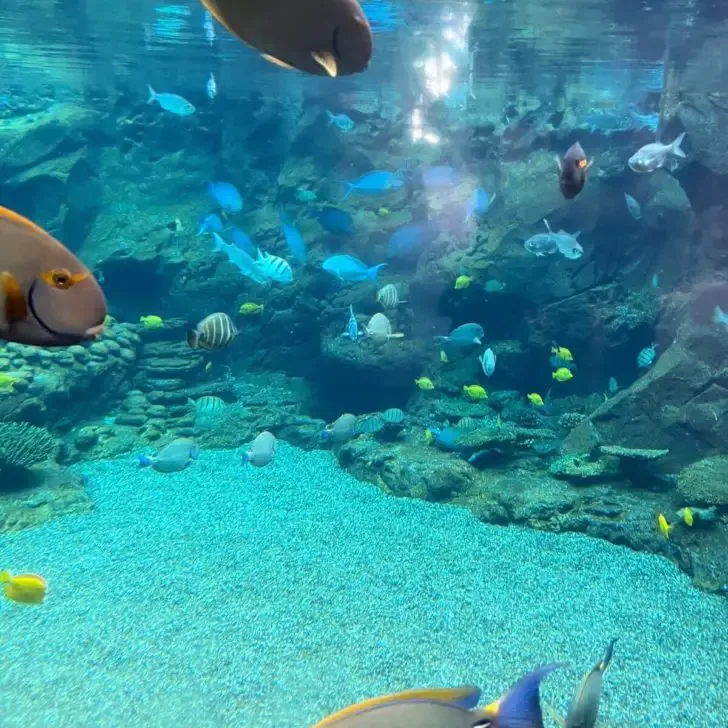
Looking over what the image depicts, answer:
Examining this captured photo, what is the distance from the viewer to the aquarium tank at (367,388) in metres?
4.28

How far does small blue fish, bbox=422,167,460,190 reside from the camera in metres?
14.5

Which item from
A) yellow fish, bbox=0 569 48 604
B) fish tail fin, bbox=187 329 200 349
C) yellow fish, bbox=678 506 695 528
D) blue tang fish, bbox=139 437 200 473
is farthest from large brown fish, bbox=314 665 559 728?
blue tang fish, bbox=139 437 200 473

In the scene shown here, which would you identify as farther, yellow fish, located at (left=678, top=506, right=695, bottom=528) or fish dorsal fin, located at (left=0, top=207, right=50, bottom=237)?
yellow fish, located at (left=678, top=506, right=695, bottom=528)

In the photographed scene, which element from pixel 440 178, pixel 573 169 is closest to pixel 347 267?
pixel 573 169

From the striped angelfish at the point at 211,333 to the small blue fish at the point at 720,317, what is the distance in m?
7.92

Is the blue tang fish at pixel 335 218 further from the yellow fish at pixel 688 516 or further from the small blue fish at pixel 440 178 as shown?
the small blue fish at pixel 440 178

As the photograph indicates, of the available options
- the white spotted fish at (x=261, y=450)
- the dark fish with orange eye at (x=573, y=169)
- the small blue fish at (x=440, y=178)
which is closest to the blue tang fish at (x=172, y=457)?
the white spotted fish at (x=261, y=450)

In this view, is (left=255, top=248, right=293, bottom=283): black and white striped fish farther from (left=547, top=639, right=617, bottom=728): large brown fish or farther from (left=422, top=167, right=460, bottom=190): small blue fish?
(left=422, top=167, right=460, bottom=190): small blue fish

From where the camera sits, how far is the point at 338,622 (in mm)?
5289

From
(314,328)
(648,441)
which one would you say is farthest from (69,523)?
(648,441)

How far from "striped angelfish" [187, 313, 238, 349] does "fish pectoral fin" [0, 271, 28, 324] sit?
14.1 ft

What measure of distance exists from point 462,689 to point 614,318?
40.8 feet

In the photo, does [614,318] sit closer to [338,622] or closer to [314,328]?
[314,328]

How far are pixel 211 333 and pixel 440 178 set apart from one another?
35.0 feet
